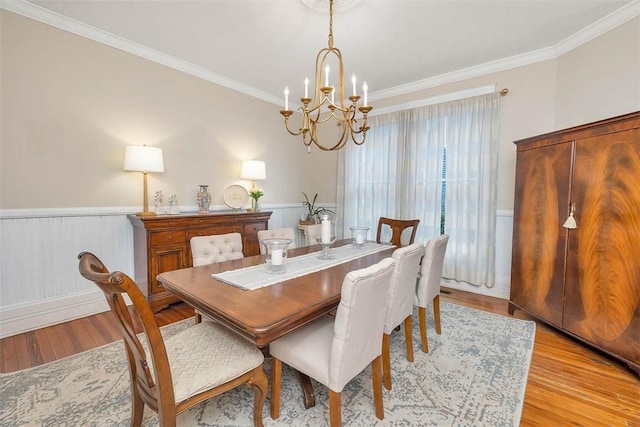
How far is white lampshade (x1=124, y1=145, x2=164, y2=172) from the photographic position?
268cm

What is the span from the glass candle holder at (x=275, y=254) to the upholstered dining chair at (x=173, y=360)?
1.49ft

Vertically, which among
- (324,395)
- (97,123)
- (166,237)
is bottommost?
(324,395)

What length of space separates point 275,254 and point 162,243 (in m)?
1.56

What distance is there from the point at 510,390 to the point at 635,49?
289cm

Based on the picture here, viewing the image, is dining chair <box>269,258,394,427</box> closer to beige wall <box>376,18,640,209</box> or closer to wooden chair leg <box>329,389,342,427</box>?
wooden chair leg <box>329,389,342,427</box>

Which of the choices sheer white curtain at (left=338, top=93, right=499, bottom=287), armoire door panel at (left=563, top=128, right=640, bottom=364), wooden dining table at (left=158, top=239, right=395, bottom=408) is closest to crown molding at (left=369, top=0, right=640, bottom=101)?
sheer white curtain at (left=338, top=93, right=499, bottom=287)

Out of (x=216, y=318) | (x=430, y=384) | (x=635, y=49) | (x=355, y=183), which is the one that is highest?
(x=635, y=49)

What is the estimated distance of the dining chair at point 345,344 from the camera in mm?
1187

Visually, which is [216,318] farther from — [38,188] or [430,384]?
[38,188]

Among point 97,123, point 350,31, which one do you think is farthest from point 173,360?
point 350,31

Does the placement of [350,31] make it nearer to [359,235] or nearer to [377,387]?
[359,235]

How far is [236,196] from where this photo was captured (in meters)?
3.82

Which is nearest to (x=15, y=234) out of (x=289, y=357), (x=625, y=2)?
(x=289, y=357)

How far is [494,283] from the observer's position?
3314 mm
